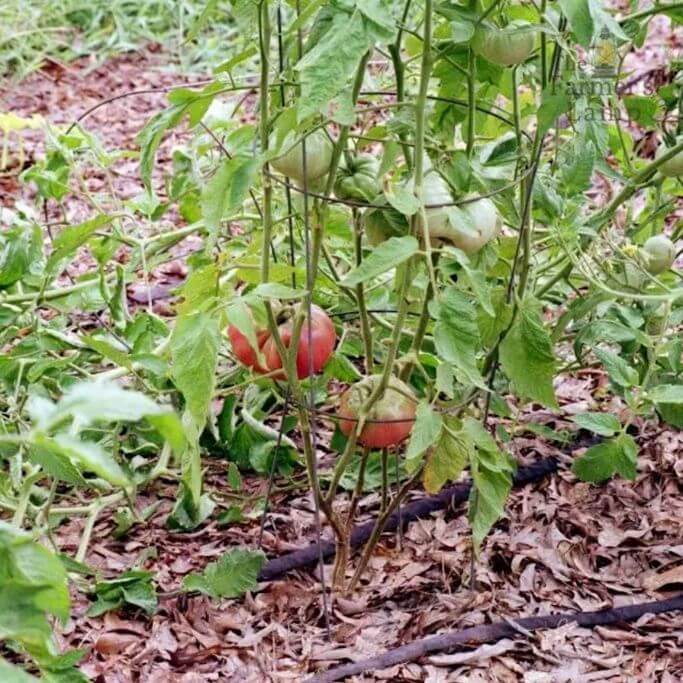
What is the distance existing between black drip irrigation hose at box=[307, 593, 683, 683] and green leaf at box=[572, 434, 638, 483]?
213mm

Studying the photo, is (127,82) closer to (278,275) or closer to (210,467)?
(210,467)

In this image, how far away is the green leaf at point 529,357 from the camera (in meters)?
1.55

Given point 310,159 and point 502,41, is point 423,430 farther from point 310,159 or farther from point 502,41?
point 502,41

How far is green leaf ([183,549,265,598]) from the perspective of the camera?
180 cm

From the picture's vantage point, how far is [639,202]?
11.1 ft

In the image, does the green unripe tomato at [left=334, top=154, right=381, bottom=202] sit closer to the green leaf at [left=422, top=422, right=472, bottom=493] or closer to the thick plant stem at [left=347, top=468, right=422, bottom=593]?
the green leaf at [left=422, top=422, right=472, bottom=493]

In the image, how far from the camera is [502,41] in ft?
4.58

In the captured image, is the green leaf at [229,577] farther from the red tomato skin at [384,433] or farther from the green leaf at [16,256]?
the green leaf at [16,256]

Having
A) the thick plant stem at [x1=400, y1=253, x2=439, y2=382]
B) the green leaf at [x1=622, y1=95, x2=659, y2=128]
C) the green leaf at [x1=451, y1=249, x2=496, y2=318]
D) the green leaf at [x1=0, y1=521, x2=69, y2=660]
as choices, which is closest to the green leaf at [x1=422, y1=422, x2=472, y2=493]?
Result: the thick plant stem at [x1=400, y1=253, x2=439, y2=382]

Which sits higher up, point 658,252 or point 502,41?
point 502,41

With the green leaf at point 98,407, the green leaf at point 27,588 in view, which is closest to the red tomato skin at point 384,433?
the green leaf at point 27,588

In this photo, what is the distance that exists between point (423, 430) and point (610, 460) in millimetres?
526

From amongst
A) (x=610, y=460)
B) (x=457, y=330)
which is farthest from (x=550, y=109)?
(x=610, y=460)

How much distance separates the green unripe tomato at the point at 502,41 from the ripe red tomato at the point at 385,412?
48 centimetres
